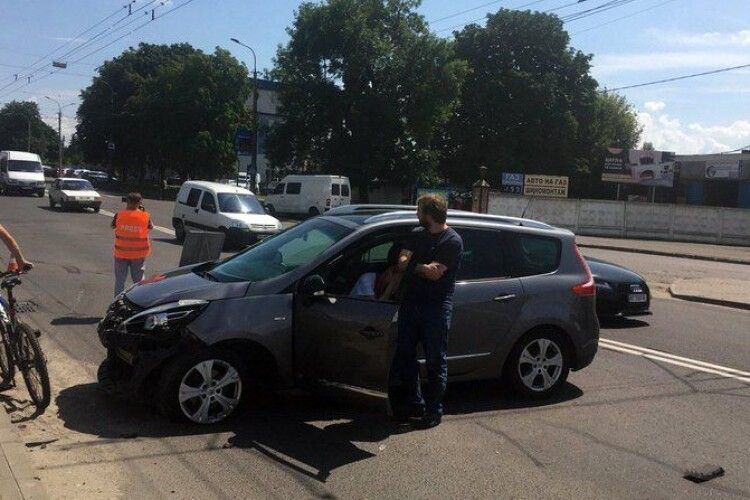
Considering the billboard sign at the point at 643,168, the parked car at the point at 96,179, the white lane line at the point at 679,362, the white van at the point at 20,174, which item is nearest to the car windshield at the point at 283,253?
the white lane line at the point at 679,362

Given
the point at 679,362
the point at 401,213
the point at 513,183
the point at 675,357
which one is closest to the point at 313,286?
the point at 401,213

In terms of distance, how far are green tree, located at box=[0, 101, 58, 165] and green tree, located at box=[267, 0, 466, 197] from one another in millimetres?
97299

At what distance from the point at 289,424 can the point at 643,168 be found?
4830 cm

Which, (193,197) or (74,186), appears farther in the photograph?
(74,186)

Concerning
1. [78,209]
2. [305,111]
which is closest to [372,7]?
[305,111]

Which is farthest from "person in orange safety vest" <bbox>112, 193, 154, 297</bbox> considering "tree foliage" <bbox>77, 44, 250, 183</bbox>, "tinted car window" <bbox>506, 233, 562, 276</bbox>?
"tree foliage" <bbox>77, 44, 250, 183</bbox>

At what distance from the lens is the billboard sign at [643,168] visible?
49375 mm

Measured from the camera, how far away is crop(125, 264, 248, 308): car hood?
5.54 metres

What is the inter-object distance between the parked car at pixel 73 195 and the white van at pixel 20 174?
8552mm

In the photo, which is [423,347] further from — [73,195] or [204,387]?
[73,195]

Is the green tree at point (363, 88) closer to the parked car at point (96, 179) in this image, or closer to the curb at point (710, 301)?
the parked car at point (96, 179)

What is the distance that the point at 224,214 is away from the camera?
20422 millimetres

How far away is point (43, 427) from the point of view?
529cm

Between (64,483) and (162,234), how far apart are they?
2050 centimetres
